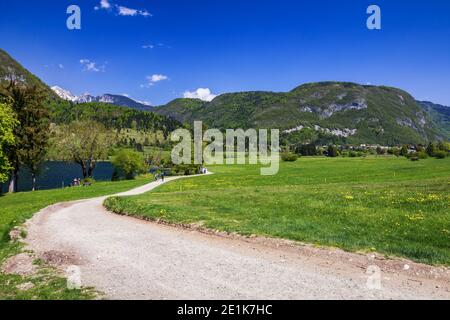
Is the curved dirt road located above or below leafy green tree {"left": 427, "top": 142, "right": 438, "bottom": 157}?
below

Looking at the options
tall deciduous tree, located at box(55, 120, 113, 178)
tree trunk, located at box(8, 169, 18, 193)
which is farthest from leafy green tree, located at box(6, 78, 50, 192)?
tall deciduous tree, located at box(55, 120, 113, 178)

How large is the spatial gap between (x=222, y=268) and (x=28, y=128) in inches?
2388

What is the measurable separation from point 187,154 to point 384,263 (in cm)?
8629

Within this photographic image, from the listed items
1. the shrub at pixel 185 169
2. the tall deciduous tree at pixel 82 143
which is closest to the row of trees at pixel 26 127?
the tall deciduous tree at pixel 82 143

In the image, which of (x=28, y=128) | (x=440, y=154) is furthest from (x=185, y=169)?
(x=440, y=154)

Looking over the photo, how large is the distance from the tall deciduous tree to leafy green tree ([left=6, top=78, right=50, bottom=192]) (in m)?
16.4

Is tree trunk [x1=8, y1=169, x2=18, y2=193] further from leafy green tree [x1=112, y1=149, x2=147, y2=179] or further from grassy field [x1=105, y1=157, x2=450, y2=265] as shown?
grassy field [x1=105, y1=157, x2=450, y2=265]

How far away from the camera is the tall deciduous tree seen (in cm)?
8650

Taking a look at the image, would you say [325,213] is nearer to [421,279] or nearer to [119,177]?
[421,279]

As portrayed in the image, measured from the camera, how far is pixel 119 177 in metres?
95.0

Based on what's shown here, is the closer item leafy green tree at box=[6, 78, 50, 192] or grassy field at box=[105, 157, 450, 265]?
grassy field at box=[105, 157, 450, 265]

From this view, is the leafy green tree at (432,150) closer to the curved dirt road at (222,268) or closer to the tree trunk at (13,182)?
the tree trunk at (13,182)
